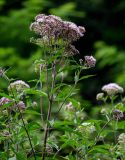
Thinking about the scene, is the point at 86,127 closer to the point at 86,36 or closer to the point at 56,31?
the point at 56,31

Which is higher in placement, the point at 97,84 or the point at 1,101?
the point at 97,84

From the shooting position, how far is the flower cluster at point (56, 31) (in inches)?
93.8

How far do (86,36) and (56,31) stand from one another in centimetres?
802

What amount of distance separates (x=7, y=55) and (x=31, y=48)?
1.02 m

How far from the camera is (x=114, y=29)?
10.2 meters

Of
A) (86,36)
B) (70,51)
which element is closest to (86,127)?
(70,51)

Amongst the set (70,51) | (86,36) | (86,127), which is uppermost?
(86,36)

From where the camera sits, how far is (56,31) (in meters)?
2.39

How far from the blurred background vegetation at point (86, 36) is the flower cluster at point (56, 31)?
4.30m

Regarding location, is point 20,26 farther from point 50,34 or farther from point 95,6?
point 50,34

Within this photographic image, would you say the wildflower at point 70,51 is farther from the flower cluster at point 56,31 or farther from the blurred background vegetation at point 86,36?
the blurred background vegetation at point 86,36

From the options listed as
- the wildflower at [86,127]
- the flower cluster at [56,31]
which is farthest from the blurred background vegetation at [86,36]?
the flower cluster at [56,31]

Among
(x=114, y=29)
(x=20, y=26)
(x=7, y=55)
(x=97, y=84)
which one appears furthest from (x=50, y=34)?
(x=114, y=29)

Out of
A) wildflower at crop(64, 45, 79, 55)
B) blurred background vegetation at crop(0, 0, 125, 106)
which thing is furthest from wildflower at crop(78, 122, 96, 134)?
blurred background vegetation at crop(0, 0, 125, 106)
